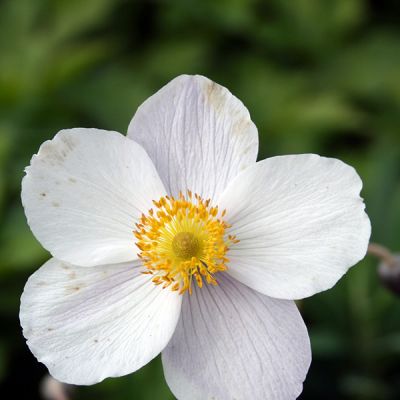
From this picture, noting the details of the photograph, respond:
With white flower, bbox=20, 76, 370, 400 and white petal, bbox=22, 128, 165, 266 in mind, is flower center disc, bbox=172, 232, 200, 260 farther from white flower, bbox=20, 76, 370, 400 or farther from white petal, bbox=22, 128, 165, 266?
white petal, bbox=22, 128, 165, 266

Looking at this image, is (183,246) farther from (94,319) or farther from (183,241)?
(94,319)

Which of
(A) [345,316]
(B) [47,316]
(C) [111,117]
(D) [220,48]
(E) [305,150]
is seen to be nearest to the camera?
(B) [47,316]

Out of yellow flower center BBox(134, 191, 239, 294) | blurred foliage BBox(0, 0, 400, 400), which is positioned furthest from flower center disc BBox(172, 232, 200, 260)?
blurred foliage BBox(0, 0, 400, 400)

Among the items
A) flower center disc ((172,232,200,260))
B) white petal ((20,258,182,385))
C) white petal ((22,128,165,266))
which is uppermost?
white petal ((22,128,165,266))

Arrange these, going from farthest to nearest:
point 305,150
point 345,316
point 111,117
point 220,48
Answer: point 220,48 < point 111,117 < point 305,150 < point 345,316

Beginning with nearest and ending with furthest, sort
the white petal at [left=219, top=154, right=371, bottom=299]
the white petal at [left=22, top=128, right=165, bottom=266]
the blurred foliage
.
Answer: the white petal at [left=219, top=154, right=371, bottom=299] < the white petal at [left=22, top=128, right=165, bottom=266] < the blurred foliage

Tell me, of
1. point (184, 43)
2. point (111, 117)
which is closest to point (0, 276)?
point (111, 117)

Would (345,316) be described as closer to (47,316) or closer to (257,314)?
(257,314)

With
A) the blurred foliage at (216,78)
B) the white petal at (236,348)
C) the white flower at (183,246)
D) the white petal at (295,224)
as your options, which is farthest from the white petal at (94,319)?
the blurred foliage at (216,78)
